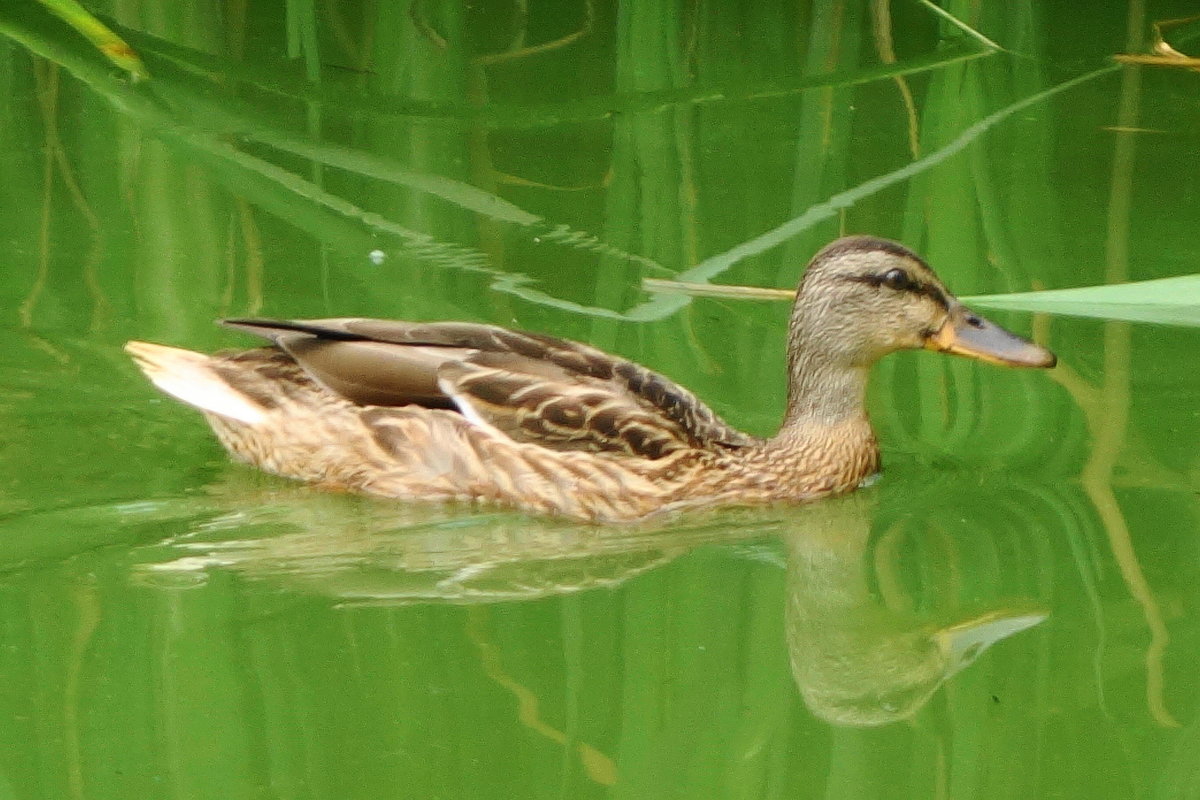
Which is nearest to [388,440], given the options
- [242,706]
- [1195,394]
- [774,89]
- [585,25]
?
[242,706]

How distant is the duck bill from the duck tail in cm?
198

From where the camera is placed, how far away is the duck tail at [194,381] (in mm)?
5824

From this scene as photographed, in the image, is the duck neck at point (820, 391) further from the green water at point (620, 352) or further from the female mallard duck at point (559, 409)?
the green water at point (620, 352)

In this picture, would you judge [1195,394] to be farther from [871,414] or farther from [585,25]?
[585,25]

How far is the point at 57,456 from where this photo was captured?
5.76 meters

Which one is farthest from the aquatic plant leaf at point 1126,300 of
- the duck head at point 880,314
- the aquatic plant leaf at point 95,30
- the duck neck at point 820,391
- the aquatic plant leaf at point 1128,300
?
the aquatic plant leaf at point 95,30

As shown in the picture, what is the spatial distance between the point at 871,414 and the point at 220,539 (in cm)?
215

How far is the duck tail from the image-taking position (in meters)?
5.82

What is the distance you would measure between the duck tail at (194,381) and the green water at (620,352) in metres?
0.20

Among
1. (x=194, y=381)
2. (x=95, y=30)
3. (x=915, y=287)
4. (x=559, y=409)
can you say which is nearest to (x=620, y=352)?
(x=559, y=409)

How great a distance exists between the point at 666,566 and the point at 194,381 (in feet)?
4.95

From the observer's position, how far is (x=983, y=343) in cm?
579

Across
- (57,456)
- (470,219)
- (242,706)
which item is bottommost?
(242,706)

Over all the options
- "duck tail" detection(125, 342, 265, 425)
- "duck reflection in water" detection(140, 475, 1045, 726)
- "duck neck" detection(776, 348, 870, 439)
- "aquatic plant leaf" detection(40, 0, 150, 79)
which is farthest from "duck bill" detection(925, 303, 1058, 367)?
"aquatic plant leaf" detection(40, 0, 150, 79)
